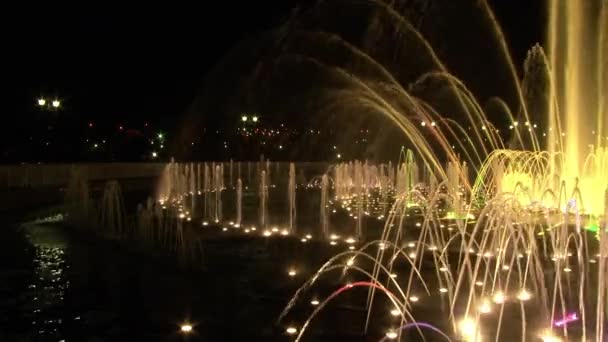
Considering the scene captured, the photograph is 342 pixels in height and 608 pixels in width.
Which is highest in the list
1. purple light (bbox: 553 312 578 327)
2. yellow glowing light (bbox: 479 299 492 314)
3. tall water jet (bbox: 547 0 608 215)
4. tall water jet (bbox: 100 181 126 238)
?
tall water jet (bbox: 547 0 608 215)

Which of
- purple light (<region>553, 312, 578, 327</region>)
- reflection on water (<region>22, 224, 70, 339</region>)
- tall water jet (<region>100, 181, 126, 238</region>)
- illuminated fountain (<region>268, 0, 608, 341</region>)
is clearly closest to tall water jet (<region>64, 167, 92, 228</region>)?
tall water jet (<region>100, 181, 126, 238</region>)

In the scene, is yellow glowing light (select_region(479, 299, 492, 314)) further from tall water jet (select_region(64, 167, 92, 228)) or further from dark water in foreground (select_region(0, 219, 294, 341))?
tall water jet (select_region(64, 167, 92, 228))

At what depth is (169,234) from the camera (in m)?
Result: 13.4

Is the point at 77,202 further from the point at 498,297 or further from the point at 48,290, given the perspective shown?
the point at 498,297

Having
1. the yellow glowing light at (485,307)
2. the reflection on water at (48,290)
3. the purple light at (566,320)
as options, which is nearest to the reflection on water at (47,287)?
the reflection on water at (48,290)

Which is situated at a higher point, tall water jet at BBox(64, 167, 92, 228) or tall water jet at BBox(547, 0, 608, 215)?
tall water jet at BBox(547, 0, 608, 215)

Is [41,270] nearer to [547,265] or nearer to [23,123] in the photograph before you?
[547,265]

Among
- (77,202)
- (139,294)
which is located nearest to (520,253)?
(139,294)

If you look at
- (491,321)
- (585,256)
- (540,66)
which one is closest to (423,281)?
(491,321)

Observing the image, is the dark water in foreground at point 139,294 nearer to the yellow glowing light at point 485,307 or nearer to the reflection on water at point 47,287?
the reflection on water at point 47,287

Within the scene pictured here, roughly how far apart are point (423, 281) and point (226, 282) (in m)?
2.88

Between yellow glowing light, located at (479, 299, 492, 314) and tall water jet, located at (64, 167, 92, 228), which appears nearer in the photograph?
yellow glowing light, located at (479, 299, 492, 314)

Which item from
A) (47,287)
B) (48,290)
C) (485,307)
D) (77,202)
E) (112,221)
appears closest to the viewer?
(485,307)

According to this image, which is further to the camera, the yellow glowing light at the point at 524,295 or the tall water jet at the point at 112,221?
the tall water jet at the point at 112,221
